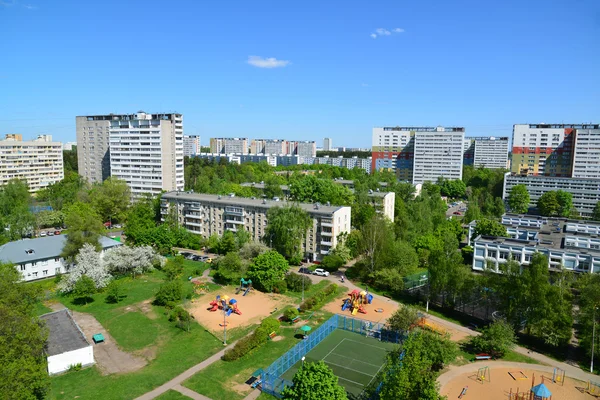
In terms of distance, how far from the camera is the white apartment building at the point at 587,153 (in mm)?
93062

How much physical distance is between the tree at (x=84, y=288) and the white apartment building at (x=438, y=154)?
94.6 metres

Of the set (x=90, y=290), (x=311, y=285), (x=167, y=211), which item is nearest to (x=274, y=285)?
(x=311, y=285)

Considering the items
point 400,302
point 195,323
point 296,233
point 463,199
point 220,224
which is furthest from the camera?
point 463,199

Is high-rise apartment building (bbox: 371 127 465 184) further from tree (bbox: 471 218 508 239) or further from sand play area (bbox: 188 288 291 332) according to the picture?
sand play area (bbox: 188 288 291 332)

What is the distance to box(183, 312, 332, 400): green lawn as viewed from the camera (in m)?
26.8

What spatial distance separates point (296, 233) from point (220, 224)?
1455cm

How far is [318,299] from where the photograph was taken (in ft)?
136

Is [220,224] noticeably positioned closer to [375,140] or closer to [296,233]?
[296,233]

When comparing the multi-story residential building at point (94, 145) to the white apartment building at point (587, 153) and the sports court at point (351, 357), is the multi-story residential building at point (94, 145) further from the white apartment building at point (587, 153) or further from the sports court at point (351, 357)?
the white apartment building at point (587, 153)

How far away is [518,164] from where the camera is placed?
105000 mm

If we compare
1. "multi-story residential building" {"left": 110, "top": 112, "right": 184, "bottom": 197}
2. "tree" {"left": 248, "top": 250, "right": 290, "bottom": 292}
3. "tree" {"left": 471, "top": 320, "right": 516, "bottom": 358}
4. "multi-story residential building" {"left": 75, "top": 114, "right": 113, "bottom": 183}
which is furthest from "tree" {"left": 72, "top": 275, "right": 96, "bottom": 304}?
"multi-story residential building" {"left": 75, "top": 114, "right": 113, "bottom": 183}

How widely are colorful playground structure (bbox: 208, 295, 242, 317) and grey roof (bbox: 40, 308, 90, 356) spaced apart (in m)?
12.0

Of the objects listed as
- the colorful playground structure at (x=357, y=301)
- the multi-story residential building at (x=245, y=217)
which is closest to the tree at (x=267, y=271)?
the colorful playground structure at (x=357, y=301)

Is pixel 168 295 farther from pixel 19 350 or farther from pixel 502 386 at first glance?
pixel 502 386
